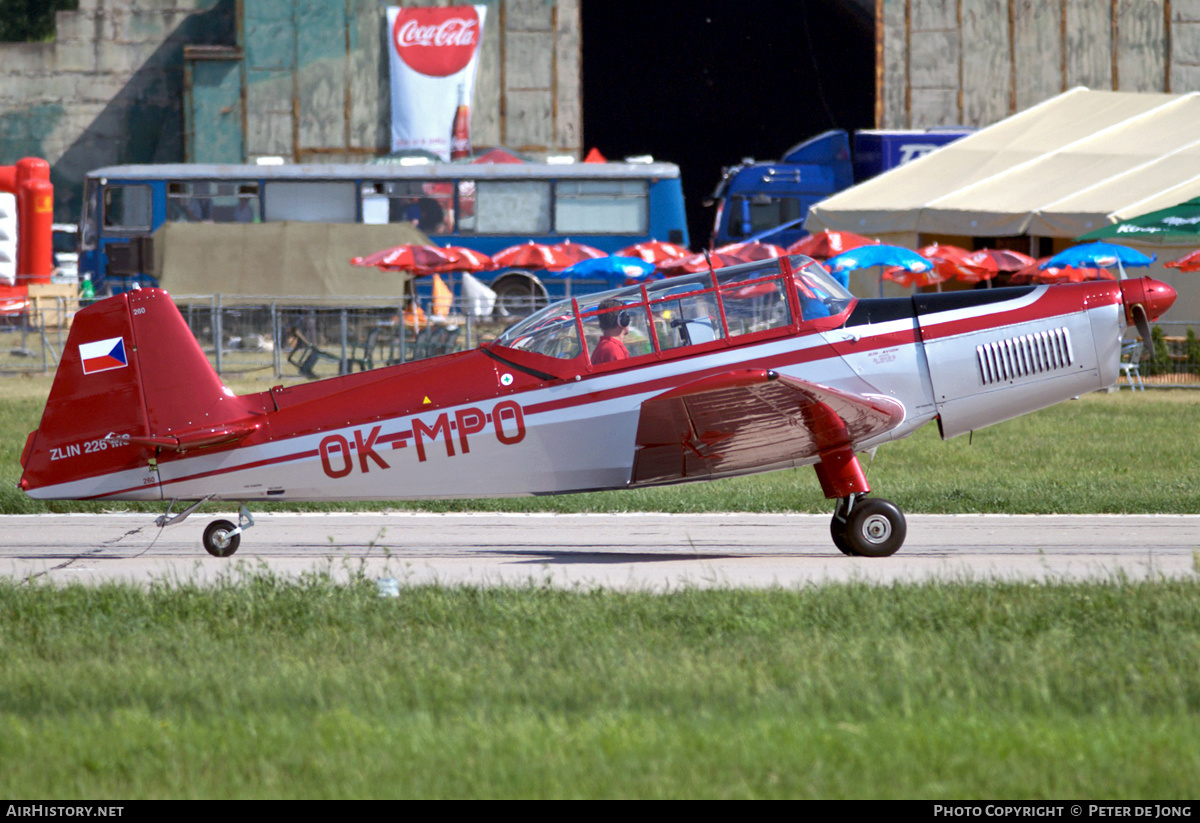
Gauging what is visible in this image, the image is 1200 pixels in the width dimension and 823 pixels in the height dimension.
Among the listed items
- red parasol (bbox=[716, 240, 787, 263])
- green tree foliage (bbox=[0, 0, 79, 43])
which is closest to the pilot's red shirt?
red parasol (bbox=[716, 240, 787, 263])

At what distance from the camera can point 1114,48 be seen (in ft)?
125

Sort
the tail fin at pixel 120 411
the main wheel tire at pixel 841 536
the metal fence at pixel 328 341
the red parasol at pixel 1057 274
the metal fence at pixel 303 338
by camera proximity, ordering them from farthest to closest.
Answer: the red parasol at pixel 1057 274 → the metal fence at pixel 303 338 → the metal fence at pixel 328 341 → the main wheel tire at pixel 841 536 → the tail fin at pixel 120 411

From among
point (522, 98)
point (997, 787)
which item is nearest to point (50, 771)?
point (997, 787)

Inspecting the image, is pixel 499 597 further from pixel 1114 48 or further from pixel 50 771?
pixel 1114 48

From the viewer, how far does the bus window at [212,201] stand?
103ft

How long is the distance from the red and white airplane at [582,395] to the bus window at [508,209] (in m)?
22.7

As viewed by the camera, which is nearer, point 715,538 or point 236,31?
point 715,538

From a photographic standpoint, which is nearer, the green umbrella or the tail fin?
the tail fin

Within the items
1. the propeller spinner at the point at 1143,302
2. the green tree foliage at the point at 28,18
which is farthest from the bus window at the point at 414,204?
the green tree foliage at the point at 28,18

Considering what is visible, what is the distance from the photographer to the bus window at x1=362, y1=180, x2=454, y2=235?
3167 cm

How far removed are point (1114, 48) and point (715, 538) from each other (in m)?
33.4

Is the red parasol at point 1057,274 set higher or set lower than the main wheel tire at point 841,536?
higher

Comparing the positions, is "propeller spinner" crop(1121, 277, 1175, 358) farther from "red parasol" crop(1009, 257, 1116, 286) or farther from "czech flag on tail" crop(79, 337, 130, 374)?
"red parasol" crop(1009, 257, 1116, 286)

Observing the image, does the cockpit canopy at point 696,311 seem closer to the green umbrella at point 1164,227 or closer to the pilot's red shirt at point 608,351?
the pilot's red shirt at point 608,351
